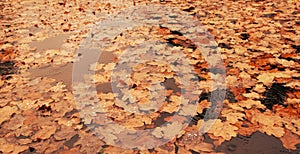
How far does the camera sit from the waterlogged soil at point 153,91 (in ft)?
7.86

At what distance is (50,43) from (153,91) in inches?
111

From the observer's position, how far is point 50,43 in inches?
193

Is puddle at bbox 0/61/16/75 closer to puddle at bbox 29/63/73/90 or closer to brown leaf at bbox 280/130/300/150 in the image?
puddle at bbox 29/63/73/90

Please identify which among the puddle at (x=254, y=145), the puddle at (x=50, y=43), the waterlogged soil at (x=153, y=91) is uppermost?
the puddle at (x=50, y=43)

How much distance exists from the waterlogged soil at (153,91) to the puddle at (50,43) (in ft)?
0.06

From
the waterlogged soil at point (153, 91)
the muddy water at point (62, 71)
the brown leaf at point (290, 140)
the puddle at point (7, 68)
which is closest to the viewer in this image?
the brown leaf at point (290, 140)

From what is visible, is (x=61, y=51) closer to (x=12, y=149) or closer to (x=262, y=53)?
(x=12, y=149)

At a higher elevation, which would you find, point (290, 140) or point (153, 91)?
point (153, 91)

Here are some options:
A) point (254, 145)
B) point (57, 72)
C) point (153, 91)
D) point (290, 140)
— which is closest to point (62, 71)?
point (57, 72)

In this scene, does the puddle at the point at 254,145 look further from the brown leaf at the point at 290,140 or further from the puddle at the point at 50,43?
the puddle at the point at 50,43

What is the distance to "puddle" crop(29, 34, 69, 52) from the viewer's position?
15.4 feet

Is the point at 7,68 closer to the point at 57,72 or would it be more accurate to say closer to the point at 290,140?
the point at 57,72

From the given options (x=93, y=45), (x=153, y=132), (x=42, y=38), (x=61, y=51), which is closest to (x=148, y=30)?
(x=93, y=45)

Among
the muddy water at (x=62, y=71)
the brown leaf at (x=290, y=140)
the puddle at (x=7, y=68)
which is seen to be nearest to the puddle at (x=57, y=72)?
the muddy water at (x=62, y=71)
